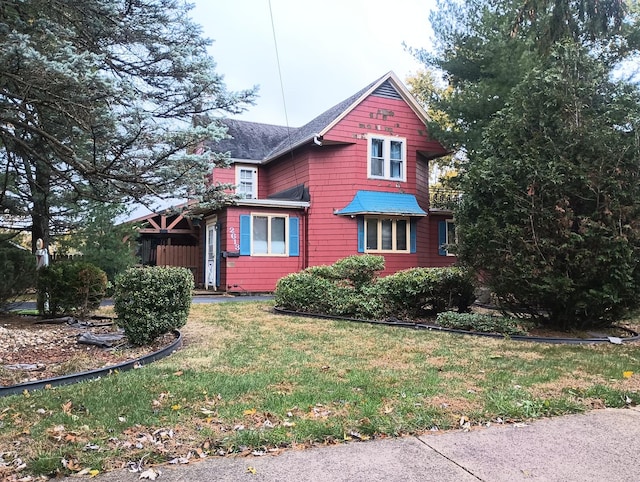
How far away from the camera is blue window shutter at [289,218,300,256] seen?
1564 centimetres

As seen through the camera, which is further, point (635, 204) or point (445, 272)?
point (445, 272)

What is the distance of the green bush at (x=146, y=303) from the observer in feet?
19.6

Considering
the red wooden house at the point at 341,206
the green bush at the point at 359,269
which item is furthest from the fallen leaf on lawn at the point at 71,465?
the red wooden house at the point at 341,206

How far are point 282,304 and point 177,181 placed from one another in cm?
440

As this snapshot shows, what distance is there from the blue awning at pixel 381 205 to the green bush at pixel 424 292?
6484 millimetres

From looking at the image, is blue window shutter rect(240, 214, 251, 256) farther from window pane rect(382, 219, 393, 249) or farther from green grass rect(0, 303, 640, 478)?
green grass rect(0, 303, 640, 478)

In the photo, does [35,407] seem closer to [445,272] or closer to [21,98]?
[21,98]

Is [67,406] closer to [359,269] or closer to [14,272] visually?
[359,269]

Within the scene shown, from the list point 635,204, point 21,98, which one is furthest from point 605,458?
point 21,98

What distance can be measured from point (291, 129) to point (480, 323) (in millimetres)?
16267

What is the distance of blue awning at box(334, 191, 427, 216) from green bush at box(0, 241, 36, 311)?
924 cm

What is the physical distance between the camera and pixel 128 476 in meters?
2.59

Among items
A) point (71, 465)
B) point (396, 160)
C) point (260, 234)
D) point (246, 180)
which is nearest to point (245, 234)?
point (260, 234)

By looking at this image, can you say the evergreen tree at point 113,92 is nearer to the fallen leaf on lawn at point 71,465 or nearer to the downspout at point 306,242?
the fallen leaf on lawn at point 71,465
